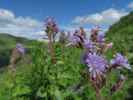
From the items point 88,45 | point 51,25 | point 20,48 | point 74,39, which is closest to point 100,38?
point 74,39

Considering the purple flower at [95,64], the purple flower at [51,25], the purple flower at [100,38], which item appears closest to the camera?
the purple flower at [95,64]

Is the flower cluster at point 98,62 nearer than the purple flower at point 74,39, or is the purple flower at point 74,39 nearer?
the flower cluster at point 98,62

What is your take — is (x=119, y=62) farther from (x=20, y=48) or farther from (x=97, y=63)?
(x=20, y=48)

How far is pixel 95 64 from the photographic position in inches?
183

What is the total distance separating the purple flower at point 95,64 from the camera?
465cm

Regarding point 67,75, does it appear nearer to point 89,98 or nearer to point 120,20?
point 89,98

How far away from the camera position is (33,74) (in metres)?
7.08

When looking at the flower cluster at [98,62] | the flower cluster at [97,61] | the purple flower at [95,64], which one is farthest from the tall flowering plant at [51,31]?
the purple flower at [95,64]

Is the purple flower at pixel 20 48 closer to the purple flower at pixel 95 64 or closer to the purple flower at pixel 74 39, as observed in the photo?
the purple flower at pixel 74 39

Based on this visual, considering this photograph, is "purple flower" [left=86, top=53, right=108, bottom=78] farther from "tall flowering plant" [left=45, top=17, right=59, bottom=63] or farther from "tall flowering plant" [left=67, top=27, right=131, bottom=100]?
"tall flowering plant" [left=45, top=17, right=59, bottom=63]

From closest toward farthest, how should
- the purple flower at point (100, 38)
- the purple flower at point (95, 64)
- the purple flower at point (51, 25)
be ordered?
the purple flower at point (95, 64) < the purple flower at point (100, 38) < the purple flower at point (51, 25)

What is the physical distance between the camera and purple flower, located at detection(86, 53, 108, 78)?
4.65m

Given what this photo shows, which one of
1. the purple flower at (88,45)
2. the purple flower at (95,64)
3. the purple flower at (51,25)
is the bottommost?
the purple flower at (95,64)

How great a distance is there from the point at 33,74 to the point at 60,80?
461 millimetres
